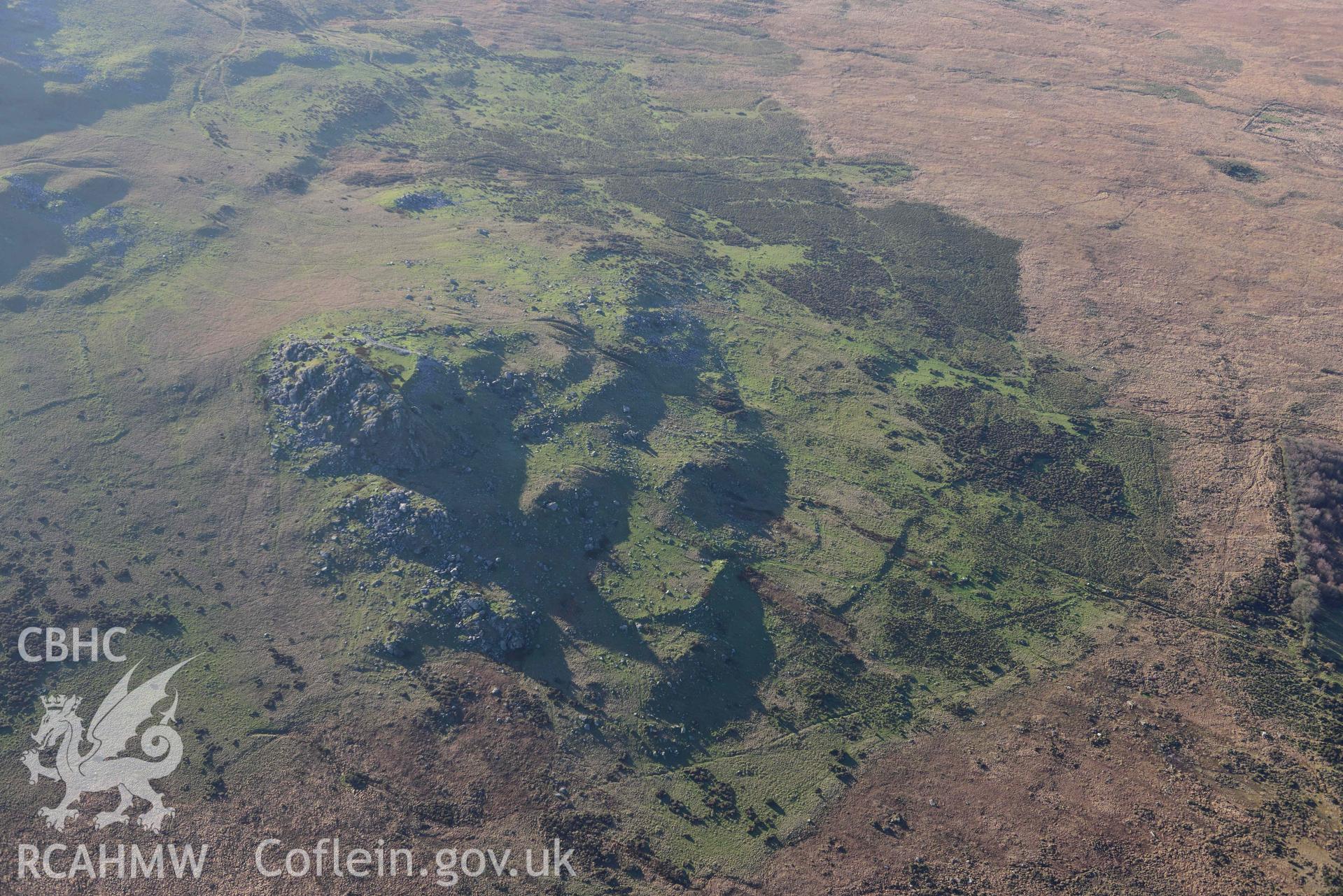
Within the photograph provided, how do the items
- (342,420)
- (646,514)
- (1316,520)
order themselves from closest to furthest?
(646,514), (342,420), (1316,520)

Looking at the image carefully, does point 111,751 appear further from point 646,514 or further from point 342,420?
point 646,514

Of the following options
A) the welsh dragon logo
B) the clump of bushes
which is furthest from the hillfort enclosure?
the clump of bushes

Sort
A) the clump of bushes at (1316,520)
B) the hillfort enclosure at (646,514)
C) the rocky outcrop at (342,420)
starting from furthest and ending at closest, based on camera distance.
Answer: the rocky outcrop at (342,420) < the clump of bushes at (1316,520) < the hillfort enclosure at (646,514)

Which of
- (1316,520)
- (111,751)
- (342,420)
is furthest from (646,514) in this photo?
(1316,520)

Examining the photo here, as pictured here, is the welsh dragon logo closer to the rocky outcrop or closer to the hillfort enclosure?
the hillfort enclosure

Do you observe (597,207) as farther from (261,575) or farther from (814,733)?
(814,733)

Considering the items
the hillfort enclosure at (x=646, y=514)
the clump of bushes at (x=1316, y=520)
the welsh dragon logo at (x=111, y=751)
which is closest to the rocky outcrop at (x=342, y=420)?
the hillfort enclosure at (x=646, y=514)

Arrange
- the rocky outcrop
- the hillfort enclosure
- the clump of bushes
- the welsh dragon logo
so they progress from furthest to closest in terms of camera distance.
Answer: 1. the rocky outcrop
2. the clump of bushes
3. the hillfort enclosure
4. the welsh dragon logo

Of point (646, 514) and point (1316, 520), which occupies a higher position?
point (1316, 520)

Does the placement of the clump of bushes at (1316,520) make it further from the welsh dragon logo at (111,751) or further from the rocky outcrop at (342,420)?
the welsh dragon logo at (111,751)
